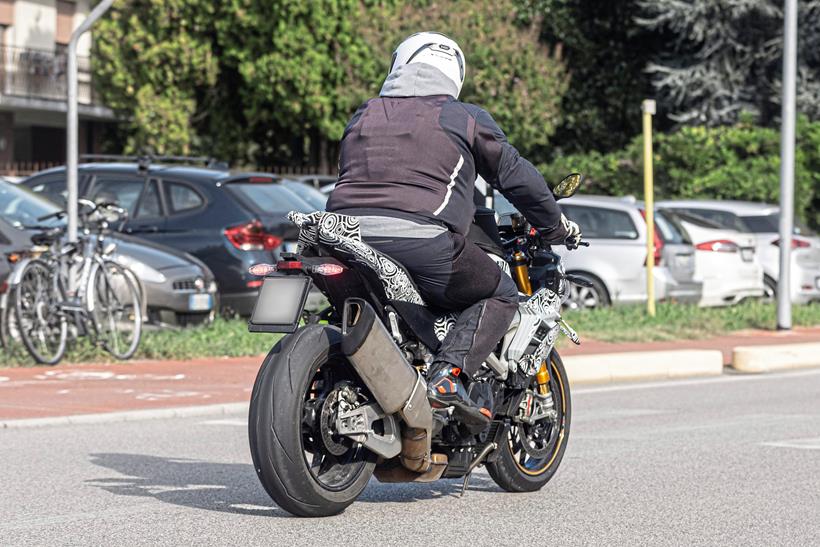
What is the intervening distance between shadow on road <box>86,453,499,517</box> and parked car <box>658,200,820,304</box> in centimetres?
1534

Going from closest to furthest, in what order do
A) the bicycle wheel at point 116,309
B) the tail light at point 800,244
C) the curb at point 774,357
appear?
1. the bicycle wheel at point 116,309
2. the curb at point 774,357
3. the tail light at point 800,244

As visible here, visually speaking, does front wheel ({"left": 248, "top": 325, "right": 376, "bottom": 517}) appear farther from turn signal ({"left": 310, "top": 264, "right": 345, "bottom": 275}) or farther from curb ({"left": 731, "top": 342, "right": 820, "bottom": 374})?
curb ({"left": 731, "top": 342, "right": 820, "bottom": 374})

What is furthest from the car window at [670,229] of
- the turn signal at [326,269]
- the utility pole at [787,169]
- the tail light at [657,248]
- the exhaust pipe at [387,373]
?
the turn signal at [326,269]

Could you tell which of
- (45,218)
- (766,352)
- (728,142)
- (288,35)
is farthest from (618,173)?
(45,218)

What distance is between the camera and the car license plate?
47.9 ft

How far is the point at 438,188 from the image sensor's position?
6.36 m

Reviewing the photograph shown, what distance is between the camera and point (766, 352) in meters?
15.1

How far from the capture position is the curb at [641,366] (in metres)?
13.6

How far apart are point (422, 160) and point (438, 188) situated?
125 millimetres

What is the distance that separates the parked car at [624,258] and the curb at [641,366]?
4812mm

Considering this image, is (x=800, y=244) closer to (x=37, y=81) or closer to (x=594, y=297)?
(x=594, y=297)

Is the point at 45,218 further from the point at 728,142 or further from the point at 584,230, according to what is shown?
the point at 728,142

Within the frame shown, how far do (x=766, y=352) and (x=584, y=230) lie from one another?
5.21 metres

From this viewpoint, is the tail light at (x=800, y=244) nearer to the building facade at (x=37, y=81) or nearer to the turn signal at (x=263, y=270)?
the turn signal at (x=263, y=270)
